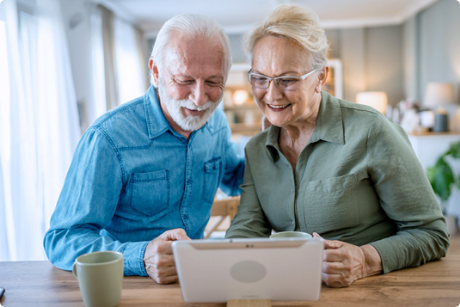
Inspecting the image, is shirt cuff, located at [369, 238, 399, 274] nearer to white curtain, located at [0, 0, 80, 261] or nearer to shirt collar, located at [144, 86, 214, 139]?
shirt collar, located at [144, 86, 214, 139]

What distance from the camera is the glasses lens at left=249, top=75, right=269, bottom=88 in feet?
4.24

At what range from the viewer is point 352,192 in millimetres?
1225

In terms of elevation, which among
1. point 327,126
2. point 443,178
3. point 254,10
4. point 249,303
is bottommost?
point 443,178

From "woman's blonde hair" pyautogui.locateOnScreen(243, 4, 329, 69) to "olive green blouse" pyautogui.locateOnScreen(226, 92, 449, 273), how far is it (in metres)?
0.19

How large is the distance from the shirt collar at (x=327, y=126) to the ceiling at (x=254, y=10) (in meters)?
4.36

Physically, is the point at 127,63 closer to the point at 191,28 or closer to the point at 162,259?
the point at 191,28

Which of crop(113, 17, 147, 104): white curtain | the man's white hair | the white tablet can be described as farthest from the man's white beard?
crop(113, 17, 147, 104): white curtain

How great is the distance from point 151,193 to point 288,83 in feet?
2.00

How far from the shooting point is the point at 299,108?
51.2 inches

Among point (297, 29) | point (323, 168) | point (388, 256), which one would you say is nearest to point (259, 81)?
point (297, 29)

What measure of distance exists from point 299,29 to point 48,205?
3103 mm

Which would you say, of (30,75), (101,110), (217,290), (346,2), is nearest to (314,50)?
(217,290)

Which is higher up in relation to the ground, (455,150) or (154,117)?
(154,117)

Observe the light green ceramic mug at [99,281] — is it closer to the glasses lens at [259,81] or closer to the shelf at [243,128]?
the glasses lens at [259,81]
